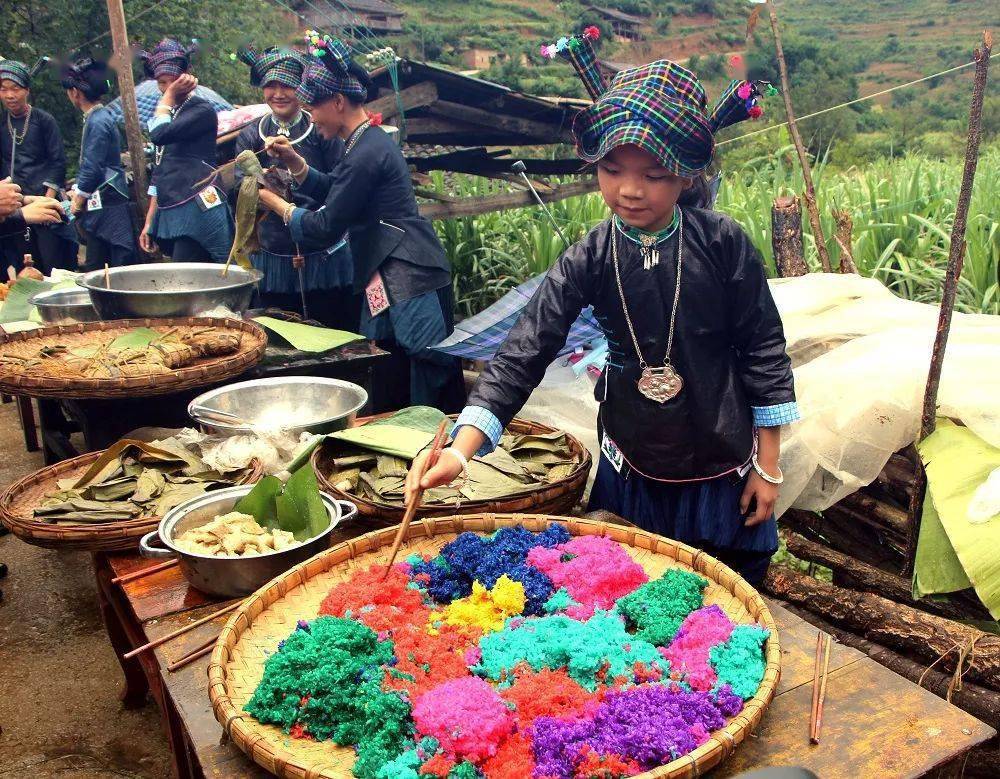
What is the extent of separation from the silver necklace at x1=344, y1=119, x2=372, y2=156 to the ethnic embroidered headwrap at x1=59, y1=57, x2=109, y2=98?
3.69 meters

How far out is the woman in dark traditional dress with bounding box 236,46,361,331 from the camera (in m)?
5.05

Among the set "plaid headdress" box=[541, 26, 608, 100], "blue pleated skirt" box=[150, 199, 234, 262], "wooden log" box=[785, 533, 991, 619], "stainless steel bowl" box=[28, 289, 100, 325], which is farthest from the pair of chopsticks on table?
"blue pleated skirt" box=[150, 199, 234, 262]

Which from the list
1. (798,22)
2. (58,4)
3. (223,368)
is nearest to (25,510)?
(223,368)

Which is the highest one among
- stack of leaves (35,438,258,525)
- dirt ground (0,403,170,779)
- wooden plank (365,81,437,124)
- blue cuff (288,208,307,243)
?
wooden plank (365,81,437,124)

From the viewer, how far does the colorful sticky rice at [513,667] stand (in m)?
1.35

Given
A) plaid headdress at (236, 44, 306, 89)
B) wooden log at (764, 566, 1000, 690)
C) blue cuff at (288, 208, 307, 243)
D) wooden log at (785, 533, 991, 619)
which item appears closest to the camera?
wooden log at (764, 566, 1000, 690)

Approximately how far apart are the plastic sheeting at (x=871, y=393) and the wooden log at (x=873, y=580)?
7.1 inches

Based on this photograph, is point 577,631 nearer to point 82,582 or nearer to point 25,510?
point 25,510

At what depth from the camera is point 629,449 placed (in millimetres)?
2406

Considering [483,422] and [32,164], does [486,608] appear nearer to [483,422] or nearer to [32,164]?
[483,422]

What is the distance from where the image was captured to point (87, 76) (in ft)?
22.6

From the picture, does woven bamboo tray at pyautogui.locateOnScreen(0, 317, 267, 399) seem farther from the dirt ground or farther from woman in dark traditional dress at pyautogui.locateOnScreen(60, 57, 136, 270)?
woman in dark traditional dress at pyautogui.locateOnScreen(60, 57, 136, 270)

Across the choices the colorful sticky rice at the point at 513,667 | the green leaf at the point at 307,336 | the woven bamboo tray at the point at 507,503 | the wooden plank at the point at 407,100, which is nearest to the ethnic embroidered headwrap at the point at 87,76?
the wooden plank at the point at 407,100

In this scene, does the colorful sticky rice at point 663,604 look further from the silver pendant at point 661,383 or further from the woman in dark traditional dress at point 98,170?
the woman in dark traditional dress at point 98,170
